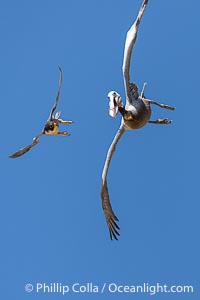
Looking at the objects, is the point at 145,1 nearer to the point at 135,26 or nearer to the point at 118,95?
the point at 135,26

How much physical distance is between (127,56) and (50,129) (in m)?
1.77

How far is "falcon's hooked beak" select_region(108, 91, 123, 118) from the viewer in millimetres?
11258

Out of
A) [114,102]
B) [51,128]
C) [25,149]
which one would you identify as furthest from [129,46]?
[25,149]

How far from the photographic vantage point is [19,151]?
11164 mm

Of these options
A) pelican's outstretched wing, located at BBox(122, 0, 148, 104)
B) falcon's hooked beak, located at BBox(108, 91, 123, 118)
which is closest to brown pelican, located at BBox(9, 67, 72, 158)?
falcon's hooked beak, located at BBox(108, 91, 123, 118)

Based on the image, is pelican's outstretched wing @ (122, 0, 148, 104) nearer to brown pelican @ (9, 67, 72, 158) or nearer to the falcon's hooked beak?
the falcon's hooked beak

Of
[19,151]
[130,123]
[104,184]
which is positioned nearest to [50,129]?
[19,151]

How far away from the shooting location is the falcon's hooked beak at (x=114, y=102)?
36.9 ft

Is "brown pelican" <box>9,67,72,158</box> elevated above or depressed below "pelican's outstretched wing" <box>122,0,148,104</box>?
below

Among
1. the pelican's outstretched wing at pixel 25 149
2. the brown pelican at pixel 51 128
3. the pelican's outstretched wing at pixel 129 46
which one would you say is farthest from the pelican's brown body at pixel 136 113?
the pelican's outstretched wing at pixel 25 149

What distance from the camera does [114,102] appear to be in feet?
37.1

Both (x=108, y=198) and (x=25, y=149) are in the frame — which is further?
(x=108, y=198)

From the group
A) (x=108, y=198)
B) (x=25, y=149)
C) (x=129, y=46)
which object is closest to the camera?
(x=25, y=149)

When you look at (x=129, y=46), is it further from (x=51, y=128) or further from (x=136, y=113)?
(x=51, y=128)
